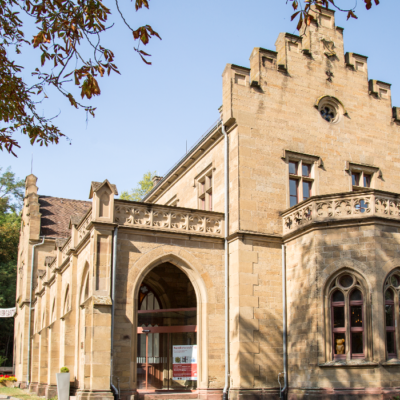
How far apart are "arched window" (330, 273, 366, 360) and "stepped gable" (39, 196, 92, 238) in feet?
74.5

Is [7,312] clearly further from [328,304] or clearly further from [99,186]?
[328,304]

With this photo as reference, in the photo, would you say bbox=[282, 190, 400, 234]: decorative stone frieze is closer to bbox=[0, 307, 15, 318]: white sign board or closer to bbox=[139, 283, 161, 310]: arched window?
bbox=[139, 283, 161, 310]: arched window

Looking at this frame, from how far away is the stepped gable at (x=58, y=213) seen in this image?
37.1 meters

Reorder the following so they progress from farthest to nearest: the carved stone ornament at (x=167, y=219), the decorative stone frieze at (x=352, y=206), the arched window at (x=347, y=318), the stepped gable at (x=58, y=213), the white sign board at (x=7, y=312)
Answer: the stepped gable at (x=58, y=213) → the white sign board at (x=7, y=312) → the carved stone ornament at (x=167, y=219) → the decorative stone frieze at (x=352, y=206) → the arched window at (x=347, y=318)

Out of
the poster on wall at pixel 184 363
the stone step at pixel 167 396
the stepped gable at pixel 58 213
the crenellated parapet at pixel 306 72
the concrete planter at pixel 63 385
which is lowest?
the stone step at pixel 167 396

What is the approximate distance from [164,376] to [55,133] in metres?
11.0

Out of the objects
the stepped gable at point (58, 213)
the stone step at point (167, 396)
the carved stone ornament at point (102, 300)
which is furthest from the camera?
the stepped gable at point (58, 213)

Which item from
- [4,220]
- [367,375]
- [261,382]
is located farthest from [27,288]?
[367,375]

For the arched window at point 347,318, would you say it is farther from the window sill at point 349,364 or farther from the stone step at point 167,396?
the stone step at point 167,396

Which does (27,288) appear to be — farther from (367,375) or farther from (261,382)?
(367,375)

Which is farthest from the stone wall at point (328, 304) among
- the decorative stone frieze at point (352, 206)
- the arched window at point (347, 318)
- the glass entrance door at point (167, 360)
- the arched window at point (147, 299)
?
the arched window at point (147, 299)

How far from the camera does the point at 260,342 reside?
55.0ft

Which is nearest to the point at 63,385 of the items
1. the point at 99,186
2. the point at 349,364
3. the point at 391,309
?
the point at 99,186

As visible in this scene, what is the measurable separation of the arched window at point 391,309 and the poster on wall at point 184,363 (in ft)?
19.6
